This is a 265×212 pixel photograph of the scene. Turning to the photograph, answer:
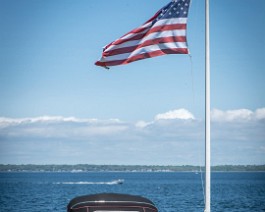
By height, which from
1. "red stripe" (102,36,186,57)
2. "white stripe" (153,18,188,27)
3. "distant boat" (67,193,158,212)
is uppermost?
"white stripe" (153,18,188,27)

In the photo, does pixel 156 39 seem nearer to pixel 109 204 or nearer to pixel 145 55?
pixel 145 55

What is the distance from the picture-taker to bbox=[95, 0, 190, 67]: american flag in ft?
42.7

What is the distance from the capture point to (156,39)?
13.1 meters

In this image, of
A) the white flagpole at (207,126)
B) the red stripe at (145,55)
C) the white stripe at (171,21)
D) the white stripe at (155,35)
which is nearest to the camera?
the white flagpole at (207,126)

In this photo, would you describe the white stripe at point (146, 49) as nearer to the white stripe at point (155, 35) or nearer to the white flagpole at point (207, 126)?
the white stripe at point (155, 35)

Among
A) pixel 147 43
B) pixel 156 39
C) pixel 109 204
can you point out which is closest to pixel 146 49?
pixel 147 43

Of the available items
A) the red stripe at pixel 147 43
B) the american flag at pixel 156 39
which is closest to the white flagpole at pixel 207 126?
the american flag at pixel 156 39

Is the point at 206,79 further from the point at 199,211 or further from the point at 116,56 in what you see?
the point at 199,211

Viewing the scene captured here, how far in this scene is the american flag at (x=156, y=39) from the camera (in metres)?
13.0

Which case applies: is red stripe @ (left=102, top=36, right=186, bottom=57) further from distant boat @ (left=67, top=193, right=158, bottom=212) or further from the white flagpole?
distant boat @ (left=67, top=193, right=158, bottom=212)

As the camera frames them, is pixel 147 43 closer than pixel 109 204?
No

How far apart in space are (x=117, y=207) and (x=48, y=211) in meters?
56.0

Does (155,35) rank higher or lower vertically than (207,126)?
higher

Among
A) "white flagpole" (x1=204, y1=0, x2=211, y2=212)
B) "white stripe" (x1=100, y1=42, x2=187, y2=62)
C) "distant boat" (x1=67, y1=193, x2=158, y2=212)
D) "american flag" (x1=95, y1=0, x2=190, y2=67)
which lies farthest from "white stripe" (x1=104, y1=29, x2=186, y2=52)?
"distant boat" (x1=67, y1=193, x2=158, y2=212)
